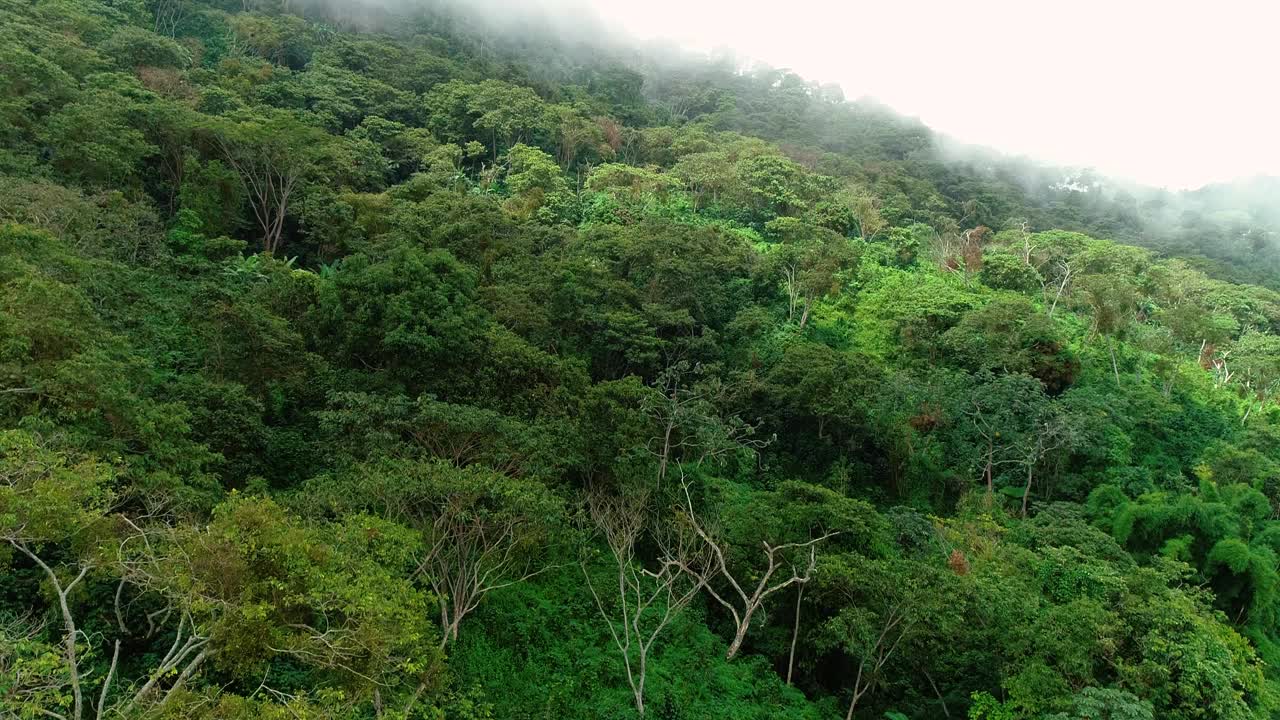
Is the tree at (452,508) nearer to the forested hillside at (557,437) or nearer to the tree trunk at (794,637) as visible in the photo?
the forested hillside at (557,437)

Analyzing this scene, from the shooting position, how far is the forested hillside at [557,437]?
401 inches

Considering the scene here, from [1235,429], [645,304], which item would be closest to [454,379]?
[645,304]

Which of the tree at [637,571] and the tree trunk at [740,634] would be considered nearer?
the tree trunk at [740,634]

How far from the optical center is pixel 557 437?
17375 millimetres

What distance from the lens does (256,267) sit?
24609 mm

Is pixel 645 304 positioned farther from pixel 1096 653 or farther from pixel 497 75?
pixel 497 75

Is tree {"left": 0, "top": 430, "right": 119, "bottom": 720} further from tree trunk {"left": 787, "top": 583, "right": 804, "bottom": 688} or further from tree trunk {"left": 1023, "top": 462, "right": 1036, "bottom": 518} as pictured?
tree trunk {"left": 1023, "top": 462, "right": 1036, "bottom": 518}

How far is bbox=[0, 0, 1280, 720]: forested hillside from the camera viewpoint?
10195mm

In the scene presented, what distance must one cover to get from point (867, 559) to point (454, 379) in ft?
35.6

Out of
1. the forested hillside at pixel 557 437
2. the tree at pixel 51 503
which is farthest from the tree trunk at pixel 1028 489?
the tree at pixel 51 503

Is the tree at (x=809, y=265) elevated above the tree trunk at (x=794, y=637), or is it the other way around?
the tree at (x=809, y=265)

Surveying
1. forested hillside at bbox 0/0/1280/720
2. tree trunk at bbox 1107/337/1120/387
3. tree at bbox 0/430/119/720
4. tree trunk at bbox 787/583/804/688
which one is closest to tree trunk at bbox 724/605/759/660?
forested hillside at bbox 0/0/1280/720

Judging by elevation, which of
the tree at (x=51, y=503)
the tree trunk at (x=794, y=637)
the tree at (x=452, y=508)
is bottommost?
the tree trunk at (x=794, y=637)

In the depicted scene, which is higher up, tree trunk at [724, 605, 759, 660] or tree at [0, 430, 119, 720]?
tree at [0, 430, 119, 720]
